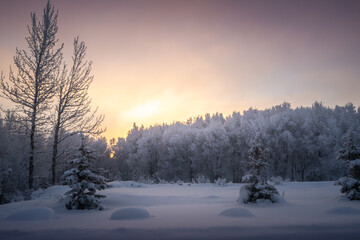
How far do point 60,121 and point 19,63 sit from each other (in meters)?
3.36

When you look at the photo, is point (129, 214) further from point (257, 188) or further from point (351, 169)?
point (351, 169)

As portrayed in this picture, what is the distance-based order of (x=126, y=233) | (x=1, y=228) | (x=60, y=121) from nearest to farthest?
(x=126, y=233), (x=1, y=228), (x=60, y=121)

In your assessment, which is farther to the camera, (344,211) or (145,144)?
(145,144)

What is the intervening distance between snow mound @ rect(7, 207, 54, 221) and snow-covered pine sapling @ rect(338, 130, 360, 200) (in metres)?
12.2

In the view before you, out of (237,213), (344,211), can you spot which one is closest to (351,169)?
(344,211)

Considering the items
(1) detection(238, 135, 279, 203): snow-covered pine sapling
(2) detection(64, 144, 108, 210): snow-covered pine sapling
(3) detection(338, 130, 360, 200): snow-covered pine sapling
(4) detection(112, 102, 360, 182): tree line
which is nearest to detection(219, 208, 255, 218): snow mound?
(1) detection(238, 135, 279, 203): snow-covered pine sapling

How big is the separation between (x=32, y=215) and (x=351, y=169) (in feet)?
43.0

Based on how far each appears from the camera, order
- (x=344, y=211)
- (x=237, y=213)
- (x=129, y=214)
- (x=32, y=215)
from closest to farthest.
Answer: (x=32, y=215) → (x=129, y=214) → (x=237, y=213) → (x=344, y=211)

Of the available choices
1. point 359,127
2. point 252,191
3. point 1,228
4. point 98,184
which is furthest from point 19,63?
point 359,127

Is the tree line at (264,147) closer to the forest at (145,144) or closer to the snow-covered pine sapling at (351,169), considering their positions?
the forest at (145,144)

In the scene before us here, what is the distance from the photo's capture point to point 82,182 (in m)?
8.19

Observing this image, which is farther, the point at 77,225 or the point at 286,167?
the point at 286,167

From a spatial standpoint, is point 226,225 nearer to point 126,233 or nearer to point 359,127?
point 126,233

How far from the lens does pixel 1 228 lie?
209 inches
